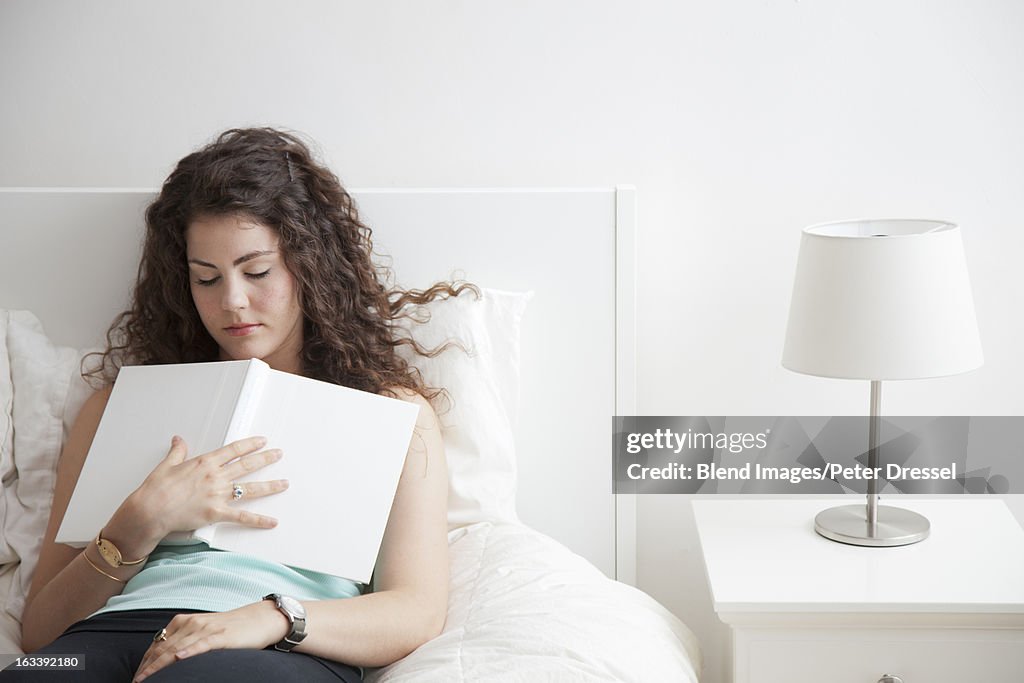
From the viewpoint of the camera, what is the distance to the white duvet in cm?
107

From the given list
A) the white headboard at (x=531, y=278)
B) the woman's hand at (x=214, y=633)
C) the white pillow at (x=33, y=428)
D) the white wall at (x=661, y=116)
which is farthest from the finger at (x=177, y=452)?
the white wall at (x=661, y=116)

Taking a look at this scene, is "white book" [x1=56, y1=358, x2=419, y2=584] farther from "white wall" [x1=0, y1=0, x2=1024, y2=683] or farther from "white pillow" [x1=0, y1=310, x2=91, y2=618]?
"white wall" [x1=0, y1=0, x2=1024, y2=683]

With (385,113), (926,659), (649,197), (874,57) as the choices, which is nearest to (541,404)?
(649,197)

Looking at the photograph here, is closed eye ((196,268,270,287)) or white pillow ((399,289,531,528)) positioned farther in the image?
white pillow ((399,289,531,528))

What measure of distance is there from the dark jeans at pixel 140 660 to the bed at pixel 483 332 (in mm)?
341

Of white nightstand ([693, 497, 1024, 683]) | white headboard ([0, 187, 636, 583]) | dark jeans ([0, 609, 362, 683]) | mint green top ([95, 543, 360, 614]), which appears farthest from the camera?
white headboard ([0, 187, 636, 583])

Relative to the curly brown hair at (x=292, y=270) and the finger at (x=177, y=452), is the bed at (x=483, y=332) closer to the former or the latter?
Answer: the curly brown hair at (x=292, y=270)

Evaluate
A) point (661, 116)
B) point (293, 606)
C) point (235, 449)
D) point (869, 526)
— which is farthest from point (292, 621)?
point (661, 116)

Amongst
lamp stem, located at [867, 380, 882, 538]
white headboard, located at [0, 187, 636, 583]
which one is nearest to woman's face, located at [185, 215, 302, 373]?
white headboard, located at [0, 187, 636, 583]

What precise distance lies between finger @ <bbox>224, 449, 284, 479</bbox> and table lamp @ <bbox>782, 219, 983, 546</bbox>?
27.5 inches

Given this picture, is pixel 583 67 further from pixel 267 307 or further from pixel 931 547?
pixel 931 547

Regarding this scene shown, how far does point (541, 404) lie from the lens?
1.60 metres

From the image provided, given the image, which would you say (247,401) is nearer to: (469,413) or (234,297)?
(234,297)

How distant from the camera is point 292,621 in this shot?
1060 millimetres
